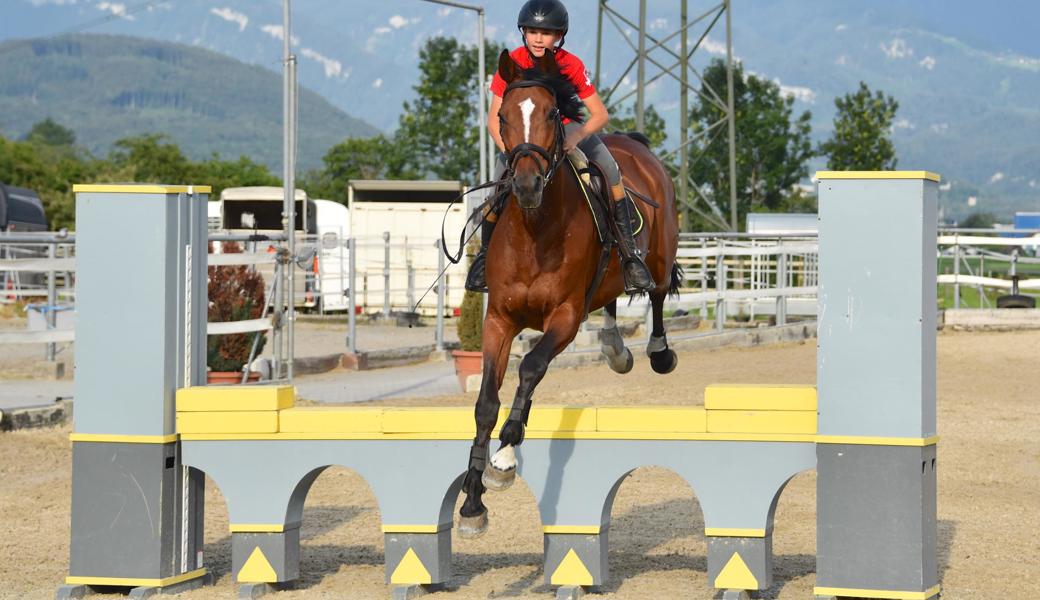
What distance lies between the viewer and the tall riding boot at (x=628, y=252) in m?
6.76

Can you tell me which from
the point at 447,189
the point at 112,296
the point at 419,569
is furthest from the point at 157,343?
the point at 447,189

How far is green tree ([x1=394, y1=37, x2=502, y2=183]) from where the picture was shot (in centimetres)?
5159

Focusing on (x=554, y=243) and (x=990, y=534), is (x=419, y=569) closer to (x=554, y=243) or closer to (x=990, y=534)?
(x=554, y=243)

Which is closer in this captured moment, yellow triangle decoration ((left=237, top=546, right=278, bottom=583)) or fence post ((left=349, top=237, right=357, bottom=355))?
yellow triangle decoration ((left=237, top=546, right=278, bottom=583))

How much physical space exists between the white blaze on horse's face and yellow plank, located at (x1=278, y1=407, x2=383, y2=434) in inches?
69.0

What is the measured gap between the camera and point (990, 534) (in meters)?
8.12

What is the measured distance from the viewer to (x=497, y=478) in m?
6.01

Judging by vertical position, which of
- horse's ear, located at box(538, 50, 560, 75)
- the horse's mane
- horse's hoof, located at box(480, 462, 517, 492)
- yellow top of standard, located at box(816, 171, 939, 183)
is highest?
horse's ear, located at box(538, 50, 560, 75)

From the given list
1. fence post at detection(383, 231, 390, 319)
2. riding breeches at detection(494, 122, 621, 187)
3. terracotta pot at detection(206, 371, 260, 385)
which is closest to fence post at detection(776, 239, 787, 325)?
fence post at detection(383, 231, 390, 319)

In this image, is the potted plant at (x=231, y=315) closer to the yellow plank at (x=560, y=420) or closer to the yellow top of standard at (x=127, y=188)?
the yellow top of standard at (x=127, y=188)

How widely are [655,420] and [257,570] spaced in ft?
6.98

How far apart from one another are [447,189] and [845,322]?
24889 mm

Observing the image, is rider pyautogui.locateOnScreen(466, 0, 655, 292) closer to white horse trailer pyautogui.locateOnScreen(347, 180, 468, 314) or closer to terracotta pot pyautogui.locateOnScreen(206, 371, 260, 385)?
terracotta pot pyautogui.locateOnScreen(206, 371, 260, 385)

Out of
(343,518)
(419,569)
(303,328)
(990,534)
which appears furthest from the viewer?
(303,328)
